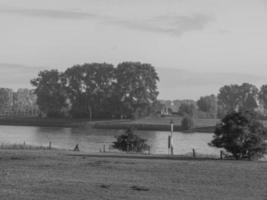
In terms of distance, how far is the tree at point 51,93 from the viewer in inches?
5984

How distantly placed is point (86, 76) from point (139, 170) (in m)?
127

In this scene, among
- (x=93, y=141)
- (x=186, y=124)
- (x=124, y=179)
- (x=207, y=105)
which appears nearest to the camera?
(x=124, y=179)

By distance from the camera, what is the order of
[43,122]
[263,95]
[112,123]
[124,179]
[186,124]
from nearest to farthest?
1. [124,179]
2. [186,124]
3. [112,123]
4. [43,122]
5. [263,95]

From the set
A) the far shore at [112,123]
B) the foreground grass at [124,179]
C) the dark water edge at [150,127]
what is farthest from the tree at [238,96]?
the foreground grass at [124,179]

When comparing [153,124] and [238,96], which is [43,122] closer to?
[153,124]

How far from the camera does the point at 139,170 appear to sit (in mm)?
23672

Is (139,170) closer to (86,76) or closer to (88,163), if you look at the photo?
(88,163)

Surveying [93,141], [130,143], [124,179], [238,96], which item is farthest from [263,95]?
[124,179]

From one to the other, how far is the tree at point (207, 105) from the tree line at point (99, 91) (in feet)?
122

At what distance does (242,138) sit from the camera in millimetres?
32906

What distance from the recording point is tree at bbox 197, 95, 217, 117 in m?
180

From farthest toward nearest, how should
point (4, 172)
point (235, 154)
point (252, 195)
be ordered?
1. point (235, 154)
2. point (4, 172)
3. point (252, 195)

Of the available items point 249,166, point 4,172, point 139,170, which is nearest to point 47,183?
point 4,172

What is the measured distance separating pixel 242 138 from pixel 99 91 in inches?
4546
